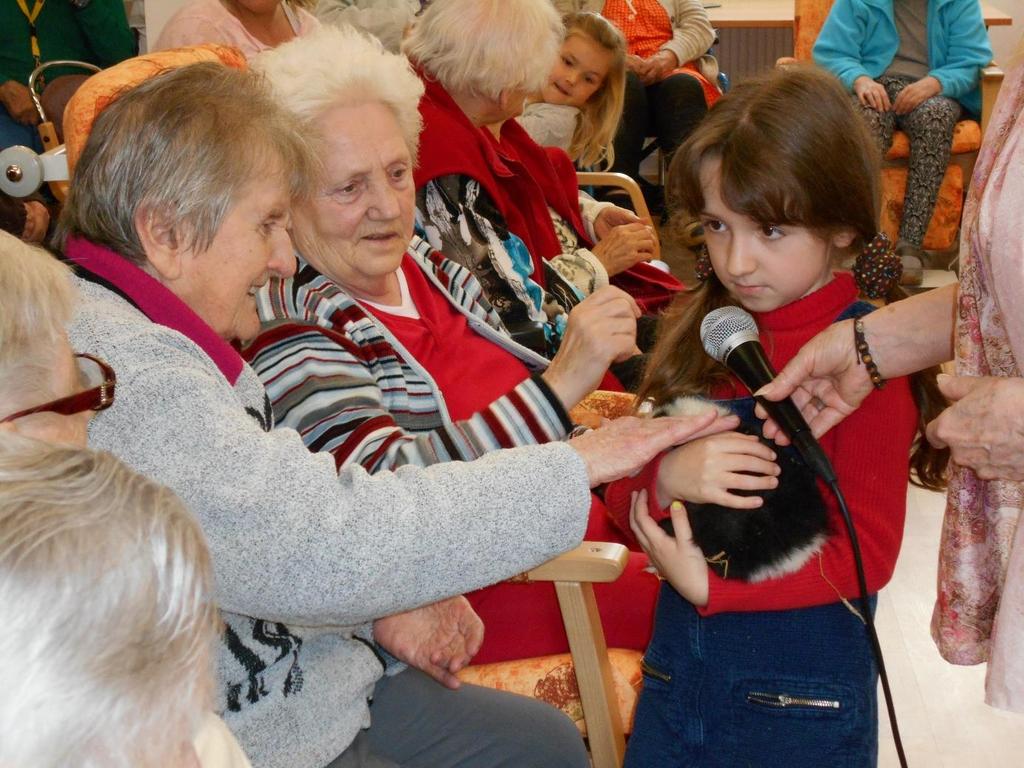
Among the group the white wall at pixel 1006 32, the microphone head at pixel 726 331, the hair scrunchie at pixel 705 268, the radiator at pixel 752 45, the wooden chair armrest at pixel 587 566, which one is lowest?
the radiator at pixel 752 45

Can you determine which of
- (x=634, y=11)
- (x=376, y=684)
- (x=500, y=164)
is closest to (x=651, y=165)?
(x=634, y=11)

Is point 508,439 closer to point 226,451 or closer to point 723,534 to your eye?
point 723,534

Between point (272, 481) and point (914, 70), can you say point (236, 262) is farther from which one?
point (914, 70)

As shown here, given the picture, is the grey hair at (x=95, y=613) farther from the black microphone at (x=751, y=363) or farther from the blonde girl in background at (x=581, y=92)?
the blonde girl in background at (x=581, y=92)

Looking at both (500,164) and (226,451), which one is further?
(500,164)

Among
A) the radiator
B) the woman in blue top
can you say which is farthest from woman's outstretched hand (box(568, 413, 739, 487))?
the radiator

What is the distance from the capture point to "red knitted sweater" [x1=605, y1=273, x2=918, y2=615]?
4.58 feet

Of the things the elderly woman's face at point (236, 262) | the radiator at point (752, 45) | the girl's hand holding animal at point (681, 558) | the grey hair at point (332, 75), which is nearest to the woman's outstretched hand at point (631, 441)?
the girl's hand holding animal at point (681, 558)

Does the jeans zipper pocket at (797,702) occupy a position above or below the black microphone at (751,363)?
below

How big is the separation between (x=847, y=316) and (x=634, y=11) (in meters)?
4.76

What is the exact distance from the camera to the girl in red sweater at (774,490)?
139cm

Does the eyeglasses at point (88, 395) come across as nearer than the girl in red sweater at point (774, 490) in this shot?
Yes

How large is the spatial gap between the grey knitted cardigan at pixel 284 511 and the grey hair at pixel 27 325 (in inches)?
5.2

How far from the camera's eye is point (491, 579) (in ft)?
4.01
